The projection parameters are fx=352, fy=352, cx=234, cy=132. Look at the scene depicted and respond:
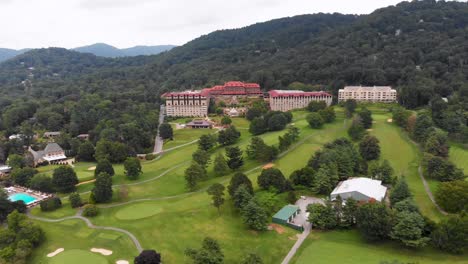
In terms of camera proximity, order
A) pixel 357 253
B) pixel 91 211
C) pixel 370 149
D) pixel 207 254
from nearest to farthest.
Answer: pixel 207 254 < pixel 357 253 < pixel 91 211 < pixel 370 149

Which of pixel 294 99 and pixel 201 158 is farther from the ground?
pixel 294 99

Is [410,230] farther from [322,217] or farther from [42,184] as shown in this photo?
[42,184]

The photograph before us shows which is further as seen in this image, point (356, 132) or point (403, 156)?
point (356, 132)

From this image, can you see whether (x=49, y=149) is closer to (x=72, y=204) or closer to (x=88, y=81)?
(x=72, y=204)

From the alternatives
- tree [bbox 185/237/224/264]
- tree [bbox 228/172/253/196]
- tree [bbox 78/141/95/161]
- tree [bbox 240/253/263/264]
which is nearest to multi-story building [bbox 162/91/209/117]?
tree [bbox 78/141/95/161]

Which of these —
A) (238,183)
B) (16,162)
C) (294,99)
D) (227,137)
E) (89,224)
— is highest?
(294,99)

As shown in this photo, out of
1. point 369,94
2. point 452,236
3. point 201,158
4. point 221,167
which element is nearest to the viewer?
point 452,236

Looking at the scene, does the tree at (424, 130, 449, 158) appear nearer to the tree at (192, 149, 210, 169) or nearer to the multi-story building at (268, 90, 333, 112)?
the tree at (192, 149, 210, 169)

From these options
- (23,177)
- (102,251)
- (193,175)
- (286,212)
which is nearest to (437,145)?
(286,212)
